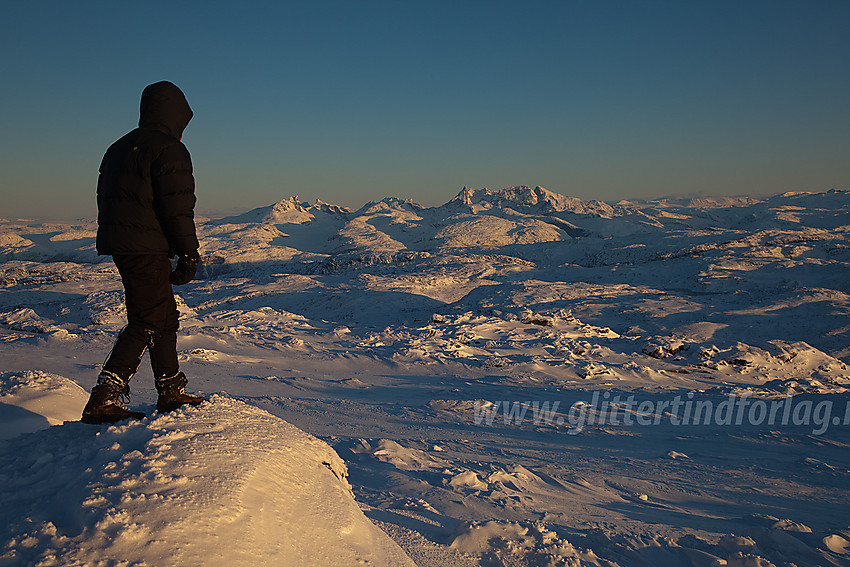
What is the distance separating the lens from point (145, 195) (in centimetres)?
324

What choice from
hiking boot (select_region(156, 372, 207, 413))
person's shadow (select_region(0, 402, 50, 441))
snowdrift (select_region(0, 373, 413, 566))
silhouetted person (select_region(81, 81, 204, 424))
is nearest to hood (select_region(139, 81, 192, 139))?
silhouetted person (select_region(81, 81, 204, 424))

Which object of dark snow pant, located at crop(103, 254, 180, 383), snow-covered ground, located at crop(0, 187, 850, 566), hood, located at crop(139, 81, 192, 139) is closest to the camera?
snow-covered ground, located at crop(0, 187, 850, 566)

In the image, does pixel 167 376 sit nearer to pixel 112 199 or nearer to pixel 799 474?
pixel 112 199

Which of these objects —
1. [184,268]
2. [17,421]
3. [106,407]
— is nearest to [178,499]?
[106,407]

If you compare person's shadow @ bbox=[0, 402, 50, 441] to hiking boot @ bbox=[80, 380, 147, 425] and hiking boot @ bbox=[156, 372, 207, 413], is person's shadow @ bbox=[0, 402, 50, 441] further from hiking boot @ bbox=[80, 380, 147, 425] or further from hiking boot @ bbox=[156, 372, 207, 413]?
hiking boot @ bbox=[156, 372, 207, 413]

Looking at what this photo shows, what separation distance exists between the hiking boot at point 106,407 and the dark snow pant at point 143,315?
0.37ft

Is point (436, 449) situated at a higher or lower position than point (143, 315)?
lower

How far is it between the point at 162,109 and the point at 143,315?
60.1 inches

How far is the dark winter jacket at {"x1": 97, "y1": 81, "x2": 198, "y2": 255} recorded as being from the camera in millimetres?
3209

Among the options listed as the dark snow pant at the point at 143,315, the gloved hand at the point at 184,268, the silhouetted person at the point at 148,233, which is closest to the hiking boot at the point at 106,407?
the silhouetted person at the point at 148,233

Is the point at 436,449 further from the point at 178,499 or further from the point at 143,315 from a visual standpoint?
the point at 178,499

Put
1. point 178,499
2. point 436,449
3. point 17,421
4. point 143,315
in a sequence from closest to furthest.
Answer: point 178,499, point 143,315, point 17,421, point 436,449

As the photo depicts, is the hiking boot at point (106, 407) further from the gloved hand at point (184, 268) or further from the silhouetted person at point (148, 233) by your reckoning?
the gloved hand at point (184, 268)

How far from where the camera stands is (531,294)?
32375 millimetres
